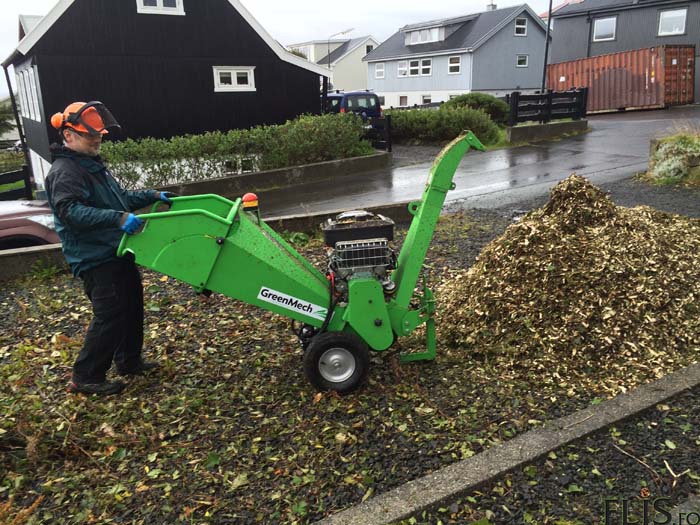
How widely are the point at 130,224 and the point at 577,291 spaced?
3.24 m

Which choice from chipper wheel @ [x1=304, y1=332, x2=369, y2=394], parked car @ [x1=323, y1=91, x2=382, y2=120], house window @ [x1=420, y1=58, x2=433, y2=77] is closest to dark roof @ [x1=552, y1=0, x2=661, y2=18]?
house window @ [x1=420, y1=58, x2=433, y2=77]

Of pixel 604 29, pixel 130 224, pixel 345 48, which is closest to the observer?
Answer: pixel 130 224

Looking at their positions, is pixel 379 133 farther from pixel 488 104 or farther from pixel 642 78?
pixel 642 78

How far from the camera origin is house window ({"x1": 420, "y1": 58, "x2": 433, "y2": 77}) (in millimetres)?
41938

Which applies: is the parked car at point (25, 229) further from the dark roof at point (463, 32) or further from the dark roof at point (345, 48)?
the dark roof at point (345, 48)

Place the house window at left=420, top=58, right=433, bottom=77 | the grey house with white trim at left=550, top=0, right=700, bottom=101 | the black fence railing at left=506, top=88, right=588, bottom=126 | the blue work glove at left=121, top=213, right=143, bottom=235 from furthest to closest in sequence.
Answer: the house window at left=420, top=58, right=433, bottom=77 → the grey house with white trim at left=550, top=0, right=700, bottom=101 → the black fence railing at left=506, top=88, right=588, bottom=126 → the blue work glove at left=121, top=213, right=143, bottom=235

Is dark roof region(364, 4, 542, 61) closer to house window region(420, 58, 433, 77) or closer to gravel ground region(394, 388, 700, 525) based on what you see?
house window region(420, 58, 433, 77)

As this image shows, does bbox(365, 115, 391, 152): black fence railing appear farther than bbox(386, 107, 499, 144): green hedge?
No

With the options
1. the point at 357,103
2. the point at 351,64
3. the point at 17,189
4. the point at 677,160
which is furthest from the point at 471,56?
the point at 17,189

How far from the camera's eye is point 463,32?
4128cm

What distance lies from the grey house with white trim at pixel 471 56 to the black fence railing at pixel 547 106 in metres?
20.6

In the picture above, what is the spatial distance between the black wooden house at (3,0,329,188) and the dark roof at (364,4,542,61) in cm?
2355

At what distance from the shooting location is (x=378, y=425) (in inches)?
141

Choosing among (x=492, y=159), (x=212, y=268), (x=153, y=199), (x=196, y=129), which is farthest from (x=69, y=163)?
(x=196, y=129)
